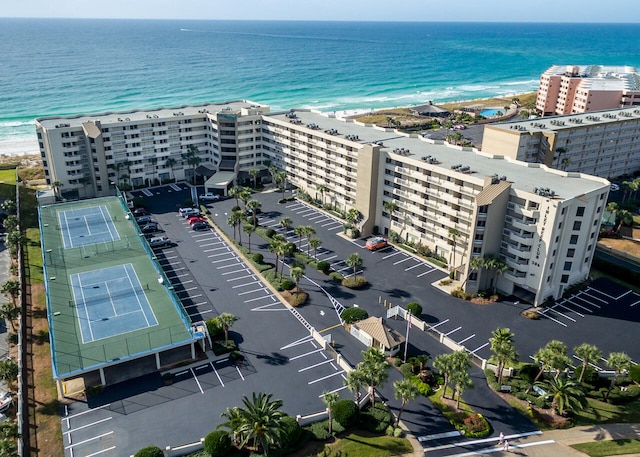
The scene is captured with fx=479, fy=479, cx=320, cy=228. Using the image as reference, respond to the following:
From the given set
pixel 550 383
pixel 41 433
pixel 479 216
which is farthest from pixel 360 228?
pixel 41 433

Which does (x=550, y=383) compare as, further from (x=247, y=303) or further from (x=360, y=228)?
(x=360, y=228)

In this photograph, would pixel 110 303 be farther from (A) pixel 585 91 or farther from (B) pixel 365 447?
(A) pixel 585 91

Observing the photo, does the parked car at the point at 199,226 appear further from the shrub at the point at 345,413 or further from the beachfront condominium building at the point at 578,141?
the beachfront condominium building at the point at 578,141

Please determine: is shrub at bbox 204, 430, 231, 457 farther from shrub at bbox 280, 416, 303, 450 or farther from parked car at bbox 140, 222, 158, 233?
parked car at bbox 140, 222, 158, 233

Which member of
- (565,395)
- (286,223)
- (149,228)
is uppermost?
(286,223)

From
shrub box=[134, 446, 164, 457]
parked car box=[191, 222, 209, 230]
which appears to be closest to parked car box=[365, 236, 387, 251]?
parked car box=[191, 222, 209, 230]

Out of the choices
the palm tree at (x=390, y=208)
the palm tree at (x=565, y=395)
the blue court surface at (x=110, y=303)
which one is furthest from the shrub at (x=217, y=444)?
the palm tree at (x=390, y=208)

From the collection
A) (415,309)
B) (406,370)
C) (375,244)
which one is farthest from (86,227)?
(406,370)
